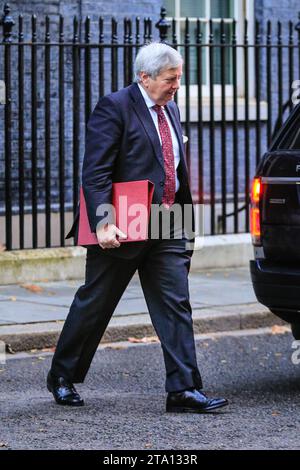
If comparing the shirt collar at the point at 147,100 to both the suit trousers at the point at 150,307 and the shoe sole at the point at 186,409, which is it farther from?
the shoe sole at the point at 186,409

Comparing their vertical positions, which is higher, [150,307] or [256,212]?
[256,212]

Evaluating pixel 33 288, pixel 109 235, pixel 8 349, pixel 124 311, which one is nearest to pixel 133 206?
pixel 109 235

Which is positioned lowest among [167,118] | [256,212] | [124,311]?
[124,311]

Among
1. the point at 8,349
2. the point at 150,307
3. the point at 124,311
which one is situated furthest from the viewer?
the point at 124,311

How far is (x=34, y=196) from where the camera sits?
11.7 metres

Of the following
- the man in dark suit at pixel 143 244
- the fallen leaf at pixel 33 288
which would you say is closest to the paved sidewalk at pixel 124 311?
the fallen leaf at pixel 33 288

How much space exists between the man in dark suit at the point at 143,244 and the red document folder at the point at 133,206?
0.05m

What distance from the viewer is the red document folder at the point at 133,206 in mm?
6875

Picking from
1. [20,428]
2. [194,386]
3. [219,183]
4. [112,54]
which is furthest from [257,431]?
[219,183]

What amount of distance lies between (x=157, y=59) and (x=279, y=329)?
11.9 ft

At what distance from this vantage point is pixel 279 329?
1003cm

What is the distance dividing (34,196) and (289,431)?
5535 millimetres

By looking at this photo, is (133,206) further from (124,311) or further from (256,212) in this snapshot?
(124,311)

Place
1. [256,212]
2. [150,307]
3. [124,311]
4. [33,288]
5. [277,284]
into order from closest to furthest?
[150,307] → [277,284] → [256,212] → [124,311] → [33,288]
